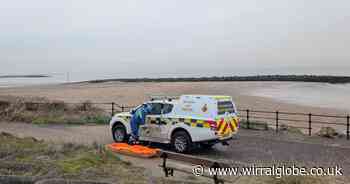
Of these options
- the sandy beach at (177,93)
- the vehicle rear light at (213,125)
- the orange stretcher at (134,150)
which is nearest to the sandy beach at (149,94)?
the sandy beach at (177,93)

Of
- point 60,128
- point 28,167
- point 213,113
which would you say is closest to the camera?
point 28,167

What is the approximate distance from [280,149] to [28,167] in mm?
8513

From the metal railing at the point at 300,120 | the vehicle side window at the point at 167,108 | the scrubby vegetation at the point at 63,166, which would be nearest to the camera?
the scrubby vegetation at the point at 63,166

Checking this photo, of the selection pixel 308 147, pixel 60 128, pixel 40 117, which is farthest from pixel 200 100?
pixel 40 117

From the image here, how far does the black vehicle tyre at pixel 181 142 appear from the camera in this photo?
12.5 metres

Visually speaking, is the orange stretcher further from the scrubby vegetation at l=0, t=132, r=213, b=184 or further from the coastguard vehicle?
the scrubby vegetation at l=0, t=132, r=213, b=184

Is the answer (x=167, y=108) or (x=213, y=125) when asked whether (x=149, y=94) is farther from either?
(x=213, y=125)

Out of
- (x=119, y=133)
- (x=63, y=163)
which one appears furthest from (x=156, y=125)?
(x=63, y=163)

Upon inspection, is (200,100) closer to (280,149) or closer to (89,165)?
(280,149)

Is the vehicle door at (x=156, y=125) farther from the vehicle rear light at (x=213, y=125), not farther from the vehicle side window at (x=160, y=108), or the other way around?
the vehicle rear light at (x=213, y=125)

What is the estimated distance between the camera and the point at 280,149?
1343 cm

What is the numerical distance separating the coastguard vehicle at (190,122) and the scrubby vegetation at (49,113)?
760 cm

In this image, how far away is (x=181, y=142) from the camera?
12.7m

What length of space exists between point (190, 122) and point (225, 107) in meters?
1.16
